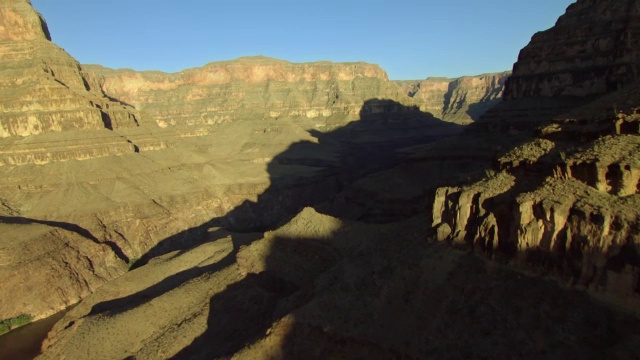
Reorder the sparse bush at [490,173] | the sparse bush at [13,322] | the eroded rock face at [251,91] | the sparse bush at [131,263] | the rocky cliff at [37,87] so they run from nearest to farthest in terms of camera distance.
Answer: the sparse bush at [490,173] → the sparse bush at [13,322] → the sparse bush at [131,263] → the rocky cliff at [37,87] → the eroded rock face at [251,91]

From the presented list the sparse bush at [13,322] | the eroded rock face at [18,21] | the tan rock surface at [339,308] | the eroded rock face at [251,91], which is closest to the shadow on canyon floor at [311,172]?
the tan rock surface at [339,308]

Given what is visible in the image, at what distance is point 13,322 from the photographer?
129ft

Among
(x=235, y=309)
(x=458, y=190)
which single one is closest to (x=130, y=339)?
(x=235, y=309)

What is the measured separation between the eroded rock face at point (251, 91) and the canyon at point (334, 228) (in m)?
40.1

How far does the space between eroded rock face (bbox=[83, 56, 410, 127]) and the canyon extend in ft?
131

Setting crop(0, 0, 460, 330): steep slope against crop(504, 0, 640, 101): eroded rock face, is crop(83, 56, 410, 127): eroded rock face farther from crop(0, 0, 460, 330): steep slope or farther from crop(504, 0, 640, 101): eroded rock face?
crop(504, 0, 640, 101): eroded rock face

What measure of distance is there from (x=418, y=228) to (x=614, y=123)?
11583mm

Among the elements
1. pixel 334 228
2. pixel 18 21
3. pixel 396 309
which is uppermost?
pixel 18 21

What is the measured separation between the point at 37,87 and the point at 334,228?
7011 cm

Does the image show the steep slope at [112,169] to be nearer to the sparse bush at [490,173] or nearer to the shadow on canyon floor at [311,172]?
the shadow on canyon floor at [311,172]

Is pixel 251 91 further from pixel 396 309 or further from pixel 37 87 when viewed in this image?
pixel 396 309

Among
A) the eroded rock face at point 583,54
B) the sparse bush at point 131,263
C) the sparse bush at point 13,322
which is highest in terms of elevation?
the eroded rock face at point 583,54

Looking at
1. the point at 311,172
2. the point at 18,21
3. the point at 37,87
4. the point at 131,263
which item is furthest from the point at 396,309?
the point at 18,21

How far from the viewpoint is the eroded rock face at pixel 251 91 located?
147m
